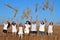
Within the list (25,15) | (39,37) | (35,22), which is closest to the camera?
(39,37)

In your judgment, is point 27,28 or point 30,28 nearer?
point 27,28

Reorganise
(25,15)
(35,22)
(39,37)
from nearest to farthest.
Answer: (39,37) < (35,22) < (25,15)

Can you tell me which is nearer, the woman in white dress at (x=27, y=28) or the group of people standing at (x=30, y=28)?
the group of people standing at (x=30, y=28)

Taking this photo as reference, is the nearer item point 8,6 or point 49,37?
point 49,37

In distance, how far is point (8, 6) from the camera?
85.0 ft

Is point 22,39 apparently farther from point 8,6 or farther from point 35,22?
point 8,6

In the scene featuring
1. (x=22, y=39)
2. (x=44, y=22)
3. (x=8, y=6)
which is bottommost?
(x=22, y=39)

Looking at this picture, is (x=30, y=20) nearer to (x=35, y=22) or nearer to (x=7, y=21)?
(x=35, y=22)

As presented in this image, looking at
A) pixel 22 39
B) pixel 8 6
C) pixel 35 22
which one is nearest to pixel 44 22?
pixel 35 22

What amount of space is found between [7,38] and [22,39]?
1.27m

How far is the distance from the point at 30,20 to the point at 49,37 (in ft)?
9.03

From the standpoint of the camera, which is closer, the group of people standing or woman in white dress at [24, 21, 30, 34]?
the group of people standing

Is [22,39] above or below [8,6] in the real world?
below

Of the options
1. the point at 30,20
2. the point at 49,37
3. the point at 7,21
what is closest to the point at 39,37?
the point at 49,37
